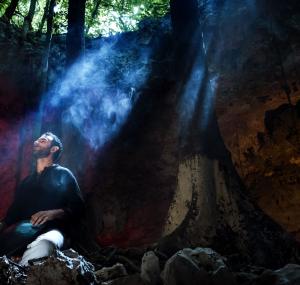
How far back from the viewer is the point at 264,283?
10.2 feet

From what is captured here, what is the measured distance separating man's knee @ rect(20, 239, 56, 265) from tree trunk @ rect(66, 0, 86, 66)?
6480 millimetres

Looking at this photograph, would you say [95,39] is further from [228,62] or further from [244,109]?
[244,109]

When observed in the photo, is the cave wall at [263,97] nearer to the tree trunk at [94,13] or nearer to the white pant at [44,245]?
the white pant at [44,245]

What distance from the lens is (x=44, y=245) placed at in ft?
12.8

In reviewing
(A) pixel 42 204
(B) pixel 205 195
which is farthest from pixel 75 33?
(B) pixel 205 195

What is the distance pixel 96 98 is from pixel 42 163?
16.1ft

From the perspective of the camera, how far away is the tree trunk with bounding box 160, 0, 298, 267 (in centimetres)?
434

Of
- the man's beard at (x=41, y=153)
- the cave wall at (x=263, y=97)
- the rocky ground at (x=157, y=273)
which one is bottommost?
the rocky ground at (x=157, y=273)

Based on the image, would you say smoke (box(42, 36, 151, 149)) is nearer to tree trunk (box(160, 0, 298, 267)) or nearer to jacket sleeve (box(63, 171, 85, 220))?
Answer: tree trunk (box(160, 0, 298, 267))

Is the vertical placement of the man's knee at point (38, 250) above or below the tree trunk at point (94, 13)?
below

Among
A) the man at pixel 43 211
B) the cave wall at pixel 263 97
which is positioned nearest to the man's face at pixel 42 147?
the man at pixel 43 211

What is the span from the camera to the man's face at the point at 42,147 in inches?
208

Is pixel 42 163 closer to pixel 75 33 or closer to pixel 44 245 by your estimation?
pixel 44 245

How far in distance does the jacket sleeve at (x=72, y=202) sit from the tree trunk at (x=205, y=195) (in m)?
1.27
